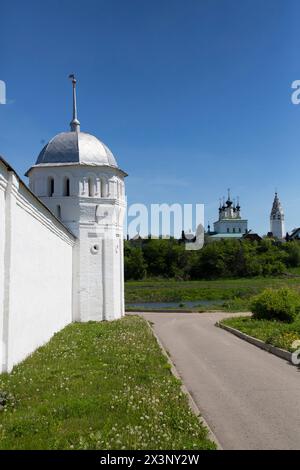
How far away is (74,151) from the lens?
65.8 ft

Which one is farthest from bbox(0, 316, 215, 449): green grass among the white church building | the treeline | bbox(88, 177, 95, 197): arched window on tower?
the treeline

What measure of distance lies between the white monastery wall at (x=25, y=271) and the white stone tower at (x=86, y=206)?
13.6 ft

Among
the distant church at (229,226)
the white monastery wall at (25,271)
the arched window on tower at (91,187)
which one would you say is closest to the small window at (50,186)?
the arched window on tower at (91,187)

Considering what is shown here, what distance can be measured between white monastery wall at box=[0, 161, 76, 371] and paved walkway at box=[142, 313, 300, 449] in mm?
3206

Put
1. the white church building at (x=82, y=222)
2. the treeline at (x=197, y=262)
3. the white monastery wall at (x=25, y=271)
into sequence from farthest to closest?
1. the treeline at (x=197, y=262)
2. the white church building at (x=82, y=222)
3. the white monastery wall at (x=25, y=271)

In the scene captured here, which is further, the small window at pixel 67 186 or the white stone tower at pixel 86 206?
the small window at pixel 67 186

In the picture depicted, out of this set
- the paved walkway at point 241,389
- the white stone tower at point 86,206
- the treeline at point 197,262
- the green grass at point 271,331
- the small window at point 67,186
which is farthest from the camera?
the treeline at point 197,262

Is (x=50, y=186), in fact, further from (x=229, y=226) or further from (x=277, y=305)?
(x=229, y=226)

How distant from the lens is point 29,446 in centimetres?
505

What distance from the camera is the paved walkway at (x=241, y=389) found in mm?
5949

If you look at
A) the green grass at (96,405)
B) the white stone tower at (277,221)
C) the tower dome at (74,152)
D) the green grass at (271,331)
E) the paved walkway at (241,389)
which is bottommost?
the paved walkway at (241,389)

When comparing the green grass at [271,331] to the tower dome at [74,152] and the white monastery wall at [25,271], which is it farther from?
the tower dome at [74,152]

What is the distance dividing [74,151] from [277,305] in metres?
9.82
